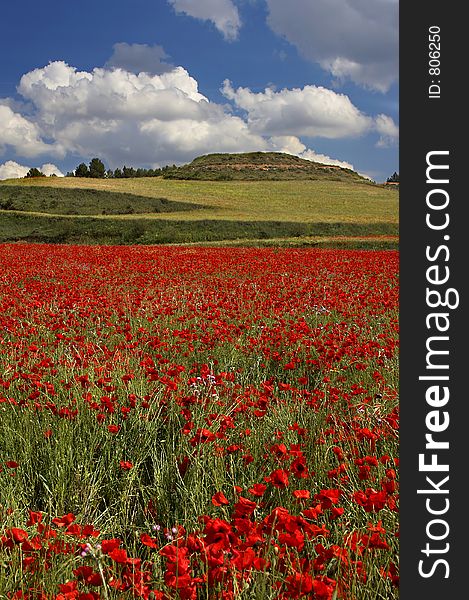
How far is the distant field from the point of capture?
39.8m

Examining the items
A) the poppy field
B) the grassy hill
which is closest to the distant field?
the grassy hill

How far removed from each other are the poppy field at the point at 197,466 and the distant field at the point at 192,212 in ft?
89.2

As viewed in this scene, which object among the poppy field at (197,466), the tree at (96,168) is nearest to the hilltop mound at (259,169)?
the tree at (96,168)

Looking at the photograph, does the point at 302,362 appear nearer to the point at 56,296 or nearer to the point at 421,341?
the point at 421,341

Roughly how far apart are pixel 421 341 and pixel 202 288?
10345mm

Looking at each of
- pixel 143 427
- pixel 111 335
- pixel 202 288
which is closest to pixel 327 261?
pixel 202 288

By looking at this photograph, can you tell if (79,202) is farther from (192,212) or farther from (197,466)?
(197,466)

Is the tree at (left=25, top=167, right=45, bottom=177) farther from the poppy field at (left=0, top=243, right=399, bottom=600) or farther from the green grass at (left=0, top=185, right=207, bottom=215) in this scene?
the poppy field at (left=0, top=243, right=399, bottom=600)

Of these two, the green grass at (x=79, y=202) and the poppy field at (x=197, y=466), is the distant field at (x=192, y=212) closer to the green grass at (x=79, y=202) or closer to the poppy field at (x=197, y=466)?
Result: the green grass at (x=79, y=202)

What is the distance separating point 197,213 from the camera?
52.2 m

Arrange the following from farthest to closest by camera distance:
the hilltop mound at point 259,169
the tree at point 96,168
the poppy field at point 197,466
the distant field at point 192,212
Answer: the tree at point 96,168 < the hilltop mound at point 259,169 < the distant field at point 192,212 < the poppy field at point 197,466

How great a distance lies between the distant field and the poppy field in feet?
89.2

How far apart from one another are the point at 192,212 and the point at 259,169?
6204cm

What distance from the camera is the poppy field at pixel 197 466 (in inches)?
79.4
